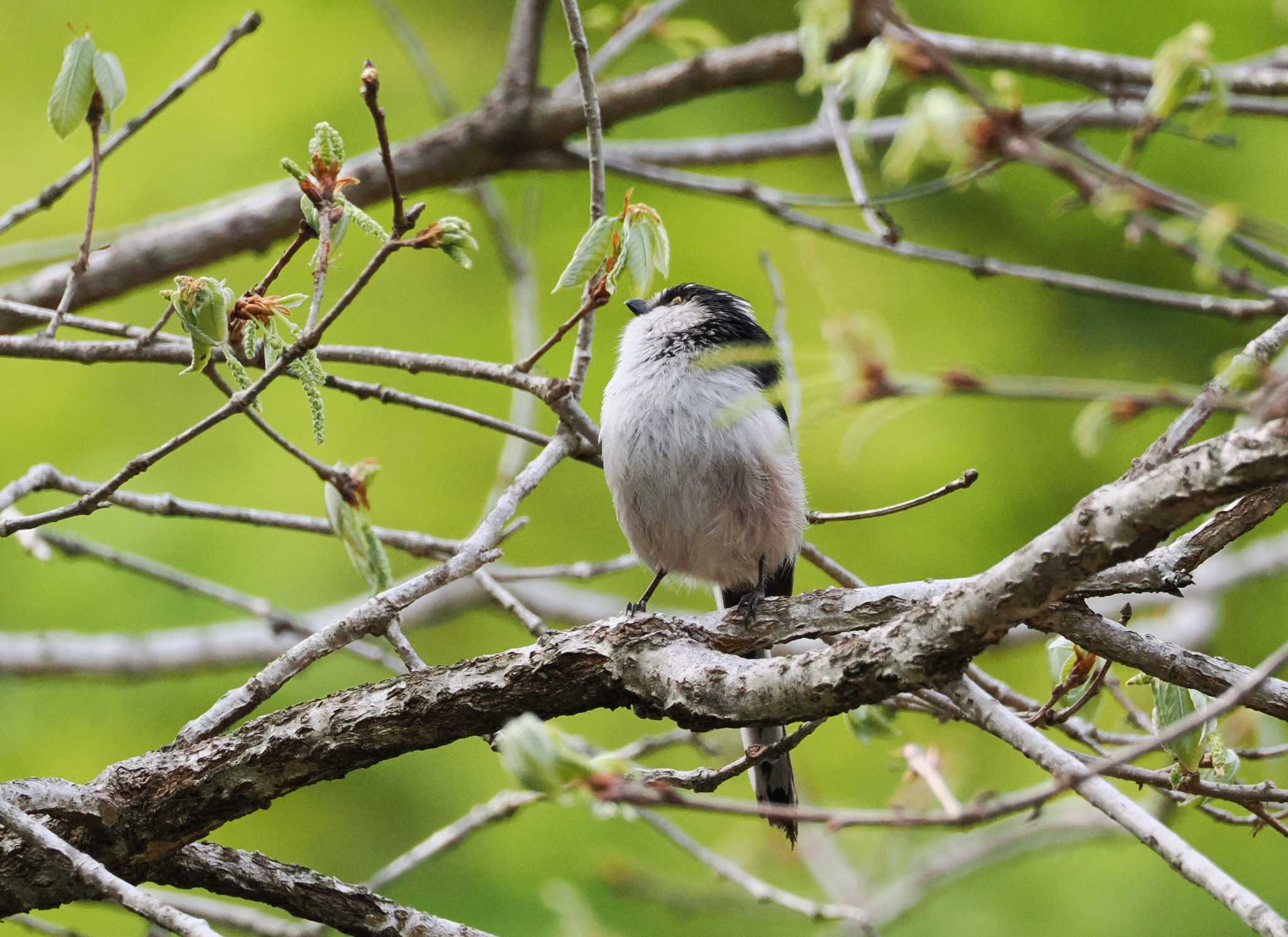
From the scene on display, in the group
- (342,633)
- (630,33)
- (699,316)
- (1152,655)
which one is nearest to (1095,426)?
(1152,655)

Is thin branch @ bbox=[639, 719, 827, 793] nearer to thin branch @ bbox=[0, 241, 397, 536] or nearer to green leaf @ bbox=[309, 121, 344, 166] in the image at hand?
thin branch @ bbox=[0, 241, 397, 536]

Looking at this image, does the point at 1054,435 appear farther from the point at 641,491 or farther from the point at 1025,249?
the point at 641,491

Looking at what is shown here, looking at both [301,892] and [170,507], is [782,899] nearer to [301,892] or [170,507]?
[301,892]

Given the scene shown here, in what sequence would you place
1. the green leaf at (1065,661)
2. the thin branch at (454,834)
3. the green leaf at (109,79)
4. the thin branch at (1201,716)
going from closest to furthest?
the thin branch at (1201,716)
the green leaf at (1065,661)
the green leaf at (109,79)
the thin branch at (454,834)

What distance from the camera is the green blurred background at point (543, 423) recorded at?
535 centimetres

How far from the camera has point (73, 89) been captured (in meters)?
2.07

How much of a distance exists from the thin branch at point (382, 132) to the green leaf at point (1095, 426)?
98cm

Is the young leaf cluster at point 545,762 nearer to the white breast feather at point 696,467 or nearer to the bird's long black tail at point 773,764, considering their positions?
the bird's long black tail at point 773,764

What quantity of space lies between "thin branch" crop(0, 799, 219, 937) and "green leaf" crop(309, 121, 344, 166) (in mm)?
1056

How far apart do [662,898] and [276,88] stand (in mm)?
4729

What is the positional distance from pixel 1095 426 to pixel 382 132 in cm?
105

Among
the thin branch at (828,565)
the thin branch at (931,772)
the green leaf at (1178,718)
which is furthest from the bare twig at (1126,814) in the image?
the thin branch at (828,565)

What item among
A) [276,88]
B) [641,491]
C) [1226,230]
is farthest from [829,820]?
[276,88]

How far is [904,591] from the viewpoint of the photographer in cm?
194
